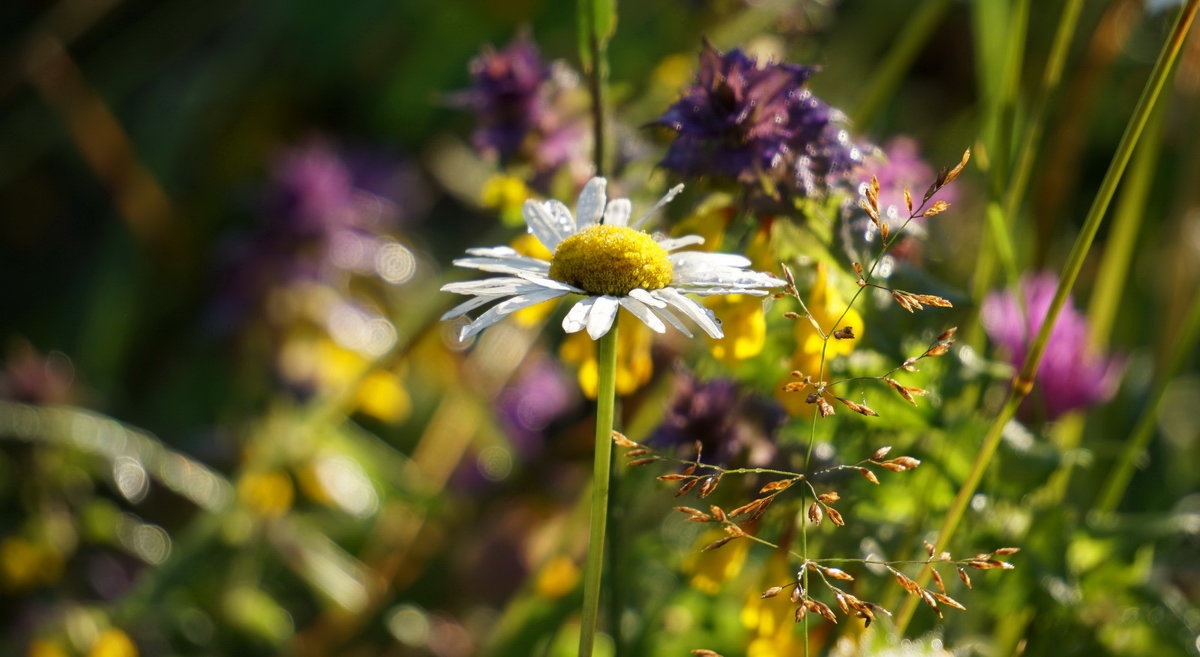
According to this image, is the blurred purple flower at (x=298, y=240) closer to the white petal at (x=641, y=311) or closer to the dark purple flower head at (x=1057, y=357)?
the dark purple flower head at (x=1057, y=357)

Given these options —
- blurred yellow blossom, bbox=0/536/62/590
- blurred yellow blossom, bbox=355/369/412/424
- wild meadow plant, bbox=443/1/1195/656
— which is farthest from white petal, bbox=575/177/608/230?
blurred yellow blossom, bbox=0/536/62/590

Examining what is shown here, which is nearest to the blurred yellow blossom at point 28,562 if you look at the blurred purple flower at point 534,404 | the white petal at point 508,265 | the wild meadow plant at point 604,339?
the wild meadow plant at point 604,339

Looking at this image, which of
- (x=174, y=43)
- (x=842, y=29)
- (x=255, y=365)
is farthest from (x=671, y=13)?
(x=174, y=43)

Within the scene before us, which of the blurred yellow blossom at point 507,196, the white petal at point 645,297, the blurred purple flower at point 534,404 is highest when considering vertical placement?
the blurred purple flower at point 534,404

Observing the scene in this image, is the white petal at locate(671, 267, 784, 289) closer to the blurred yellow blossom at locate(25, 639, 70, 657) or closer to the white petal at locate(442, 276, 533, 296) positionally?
the white petal at locate(442, 276, 533, 296)

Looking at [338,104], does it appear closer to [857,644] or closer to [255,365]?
[255,365]

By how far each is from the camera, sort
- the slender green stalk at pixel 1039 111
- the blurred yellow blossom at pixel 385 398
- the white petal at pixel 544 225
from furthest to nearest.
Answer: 1. the blurred yellow blossom at pixel 385 398
2. the slender green stalk at pixel 1039 111
3. the white petal at pixel 544 225

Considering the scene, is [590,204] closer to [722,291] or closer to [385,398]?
[722,291]
